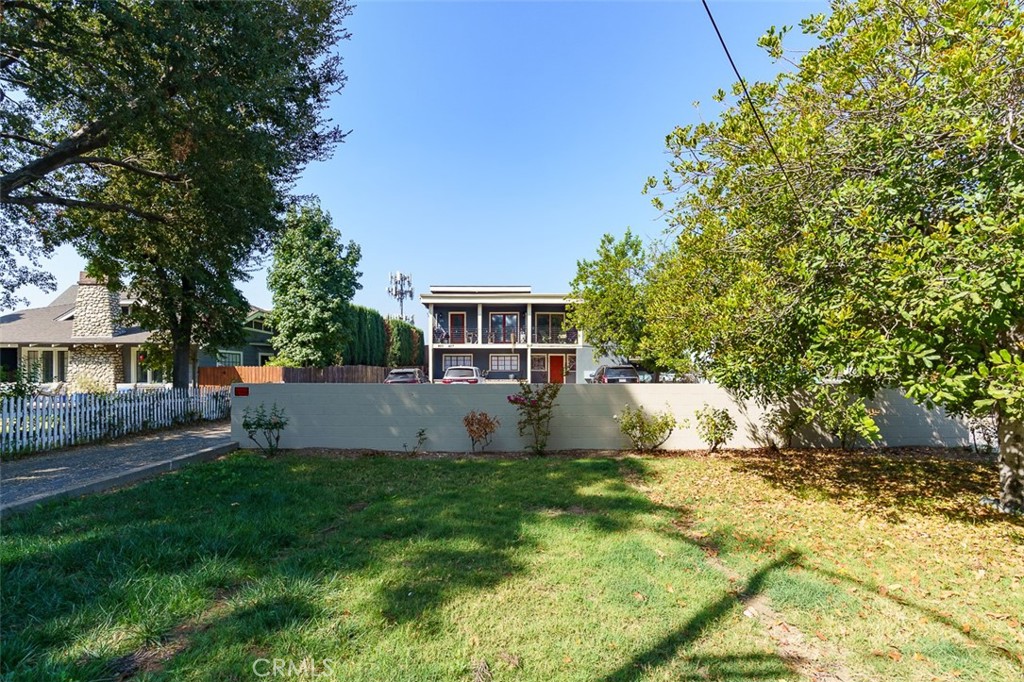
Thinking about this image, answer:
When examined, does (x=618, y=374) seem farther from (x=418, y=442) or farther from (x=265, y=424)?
(x=265, y=424)

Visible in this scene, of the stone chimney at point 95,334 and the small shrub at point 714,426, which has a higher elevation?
the stone chimney at point 95,334

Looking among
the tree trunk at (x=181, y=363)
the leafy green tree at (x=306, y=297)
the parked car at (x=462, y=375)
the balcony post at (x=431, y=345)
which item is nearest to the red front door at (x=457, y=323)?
the balcony post at (x=431, y=345)

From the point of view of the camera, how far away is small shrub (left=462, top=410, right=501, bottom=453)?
27.6 ft

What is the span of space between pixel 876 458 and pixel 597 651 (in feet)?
26.8

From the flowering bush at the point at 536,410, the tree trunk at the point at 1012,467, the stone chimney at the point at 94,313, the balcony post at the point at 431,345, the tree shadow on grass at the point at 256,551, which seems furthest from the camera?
the balcony post at the point at 431,345

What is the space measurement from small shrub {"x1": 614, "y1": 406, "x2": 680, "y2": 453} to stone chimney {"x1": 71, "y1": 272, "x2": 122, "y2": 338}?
24.1 meters

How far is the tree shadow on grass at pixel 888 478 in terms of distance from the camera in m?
5.46

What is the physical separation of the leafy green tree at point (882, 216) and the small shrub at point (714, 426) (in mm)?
2596

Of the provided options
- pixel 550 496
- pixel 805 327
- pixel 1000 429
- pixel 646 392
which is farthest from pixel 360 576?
pixel 1000 429

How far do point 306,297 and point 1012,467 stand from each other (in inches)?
913

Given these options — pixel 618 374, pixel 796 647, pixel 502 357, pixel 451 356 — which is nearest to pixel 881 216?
pixel 796 647

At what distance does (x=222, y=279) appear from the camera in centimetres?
1180

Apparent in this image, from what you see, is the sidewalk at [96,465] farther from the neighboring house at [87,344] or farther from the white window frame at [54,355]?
the white window frame at [54,355]

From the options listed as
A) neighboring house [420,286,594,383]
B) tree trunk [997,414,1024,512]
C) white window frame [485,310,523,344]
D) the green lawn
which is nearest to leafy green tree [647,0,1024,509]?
tree trunk [997,414,1024,512]
